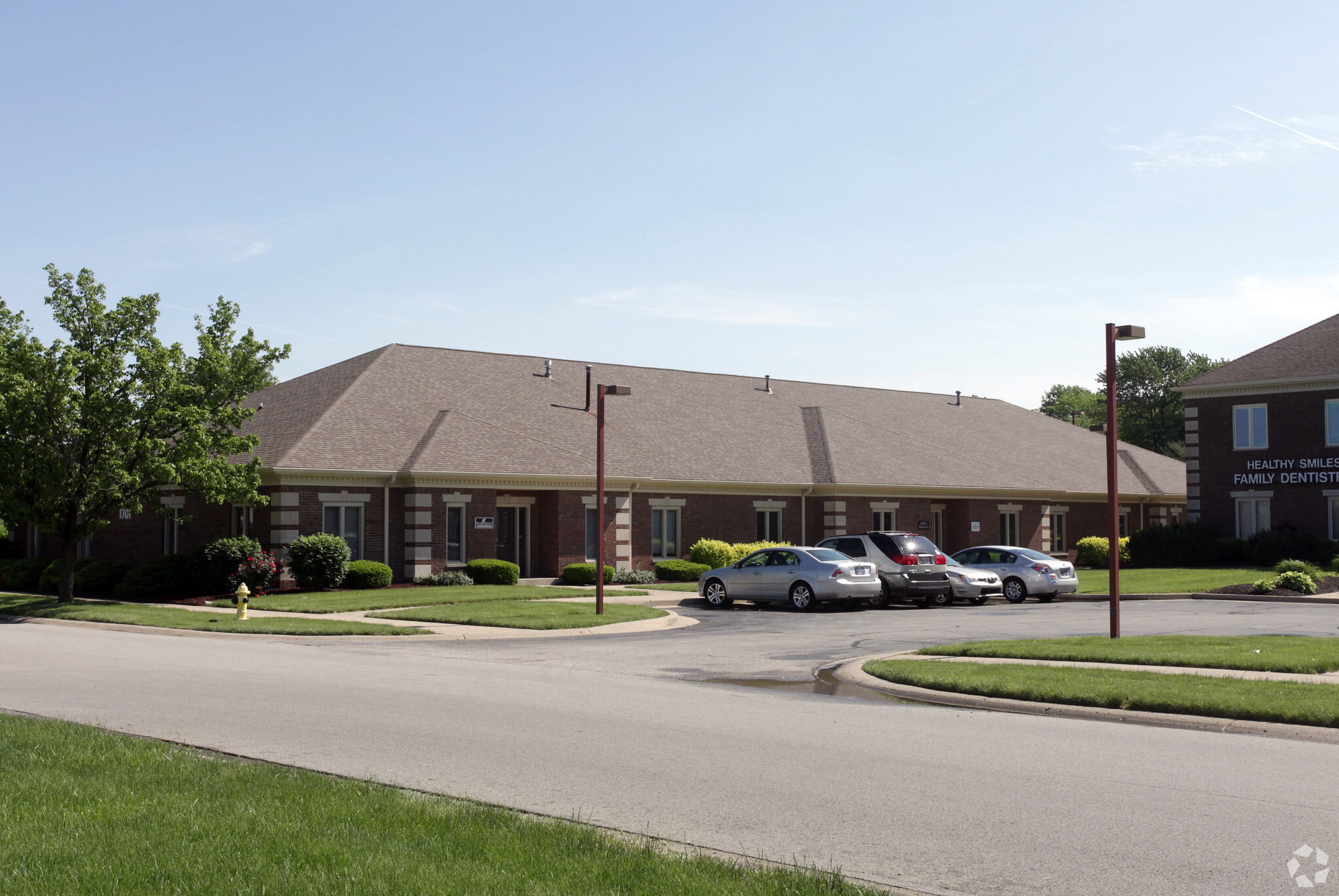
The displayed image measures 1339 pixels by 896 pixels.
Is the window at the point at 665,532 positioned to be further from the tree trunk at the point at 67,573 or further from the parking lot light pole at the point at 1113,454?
the parking lot light pole at the point at 1113,454

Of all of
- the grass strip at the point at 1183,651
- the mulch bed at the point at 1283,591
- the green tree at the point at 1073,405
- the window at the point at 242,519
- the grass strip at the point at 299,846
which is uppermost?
the green tree at the point at 1073,405

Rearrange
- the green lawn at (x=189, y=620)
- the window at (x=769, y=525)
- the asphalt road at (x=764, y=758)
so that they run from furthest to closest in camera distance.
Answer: the window at (x=769, y=525) → the green lawn at (x=189, y=620) → the asphalt road at (x=764, y=758)

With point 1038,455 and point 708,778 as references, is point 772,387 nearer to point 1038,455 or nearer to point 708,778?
point 1038,455

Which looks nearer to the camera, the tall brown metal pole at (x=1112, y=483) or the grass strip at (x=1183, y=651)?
the grass strip at (x=1183, y=651)

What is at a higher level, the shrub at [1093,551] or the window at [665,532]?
the window at [665,532]

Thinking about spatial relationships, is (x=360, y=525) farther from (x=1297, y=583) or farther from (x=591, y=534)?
(x=1297, y=583)

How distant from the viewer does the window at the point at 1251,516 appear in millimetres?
43188

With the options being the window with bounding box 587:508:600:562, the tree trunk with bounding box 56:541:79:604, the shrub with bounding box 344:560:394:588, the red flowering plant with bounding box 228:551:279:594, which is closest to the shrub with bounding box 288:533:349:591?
the shrub with bounding box 344:560:394:588

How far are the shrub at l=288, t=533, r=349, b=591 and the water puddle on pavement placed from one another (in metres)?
18.7

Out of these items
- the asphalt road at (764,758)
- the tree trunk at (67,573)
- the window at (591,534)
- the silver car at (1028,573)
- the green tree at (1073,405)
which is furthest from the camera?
the green tree at (1073,405)

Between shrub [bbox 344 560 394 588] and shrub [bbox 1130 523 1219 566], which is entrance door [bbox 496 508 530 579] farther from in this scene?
shrub [bbox 1130 523 1219 566]

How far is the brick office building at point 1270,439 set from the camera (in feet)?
137

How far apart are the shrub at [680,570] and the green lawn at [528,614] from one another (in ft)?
36.3

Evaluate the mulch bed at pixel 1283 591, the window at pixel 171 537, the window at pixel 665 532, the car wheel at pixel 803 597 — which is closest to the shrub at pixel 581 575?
the window at pixel 665 532
